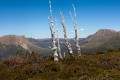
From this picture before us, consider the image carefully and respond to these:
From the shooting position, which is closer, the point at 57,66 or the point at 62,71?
the point at 62,71

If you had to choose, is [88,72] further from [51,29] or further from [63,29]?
[63,29]

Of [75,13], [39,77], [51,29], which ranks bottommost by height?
[39,77]

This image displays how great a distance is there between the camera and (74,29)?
61.4 meters

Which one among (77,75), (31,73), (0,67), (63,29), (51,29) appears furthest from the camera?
(63,29)

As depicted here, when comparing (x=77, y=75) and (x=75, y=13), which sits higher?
(x=75, y=13)

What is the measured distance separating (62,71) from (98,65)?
7310mm

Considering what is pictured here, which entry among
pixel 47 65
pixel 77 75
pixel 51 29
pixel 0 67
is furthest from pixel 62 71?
pixel 51 29

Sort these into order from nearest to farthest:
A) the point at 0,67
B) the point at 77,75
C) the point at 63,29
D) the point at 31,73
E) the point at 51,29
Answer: the point at 77,75 → the point at 31,73 → the point at 0,67 → the point at 51,29 → the point at 63,29

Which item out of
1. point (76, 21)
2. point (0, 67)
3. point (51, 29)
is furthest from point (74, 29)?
point (0, 67)

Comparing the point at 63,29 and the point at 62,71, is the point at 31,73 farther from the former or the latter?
the point at 63,29

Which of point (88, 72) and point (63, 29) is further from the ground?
point (63, 29)

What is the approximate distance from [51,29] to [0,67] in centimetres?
1183

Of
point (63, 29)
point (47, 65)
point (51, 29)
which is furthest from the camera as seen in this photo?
point (63, 29)

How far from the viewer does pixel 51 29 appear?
49.2 metres
